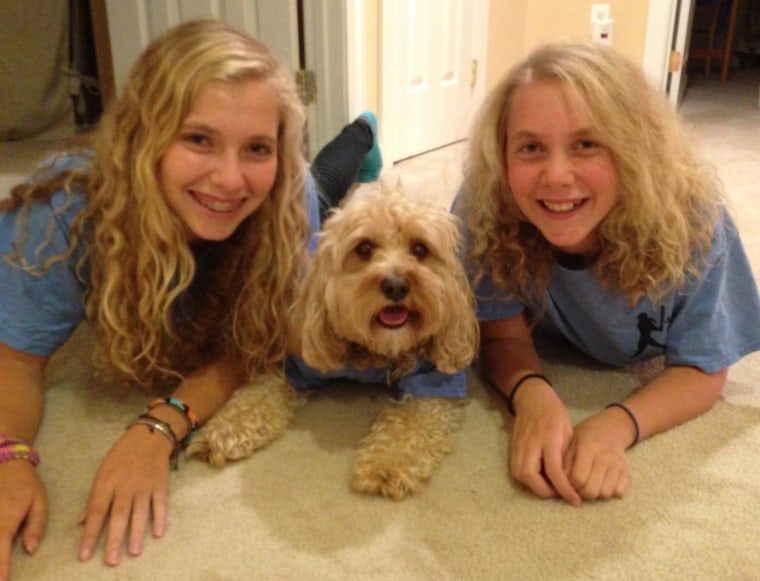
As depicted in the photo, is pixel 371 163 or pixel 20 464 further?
pixel 371 163

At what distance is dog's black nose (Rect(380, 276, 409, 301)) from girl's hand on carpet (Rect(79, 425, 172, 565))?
526 mm

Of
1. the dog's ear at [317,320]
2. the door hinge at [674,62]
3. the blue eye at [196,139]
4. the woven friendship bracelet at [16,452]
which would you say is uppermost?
the blue eye at [196,139]

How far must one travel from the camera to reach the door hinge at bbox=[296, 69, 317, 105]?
3137mm

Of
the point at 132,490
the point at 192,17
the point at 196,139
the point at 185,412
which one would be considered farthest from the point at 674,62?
the point at 132,490

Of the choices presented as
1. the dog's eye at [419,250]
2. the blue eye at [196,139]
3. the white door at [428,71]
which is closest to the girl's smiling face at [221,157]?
the blue eye at [196,139]

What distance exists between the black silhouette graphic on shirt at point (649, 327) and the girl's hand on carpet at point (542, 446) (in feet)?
0.88

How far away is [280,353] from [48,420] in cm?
53

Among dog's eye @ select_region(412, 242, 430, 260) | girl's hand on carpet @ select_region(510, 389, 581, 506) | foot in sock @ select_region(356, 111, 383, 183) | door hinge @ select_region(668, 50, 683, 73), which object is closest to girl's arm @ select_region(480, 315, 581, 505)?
girl's hand on carpet @ select_region(510, 389, 581, 506)

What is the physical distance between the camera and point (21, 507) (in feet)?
4.05

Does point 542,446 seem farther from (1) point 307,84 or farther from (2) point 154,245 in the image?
(1) point 307,84

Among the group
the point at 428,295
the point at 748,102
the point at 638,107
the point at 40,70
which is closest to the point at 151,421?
the point at 428,295

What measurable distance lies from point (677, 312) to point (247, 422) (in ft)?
3.13

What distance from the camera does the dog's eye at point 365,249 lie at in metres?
1.46

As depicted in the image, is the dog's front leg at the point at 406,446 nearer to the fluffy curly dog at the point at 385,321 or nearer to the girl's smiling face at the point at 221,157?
the fluffy curly dog at the point at 385,321
